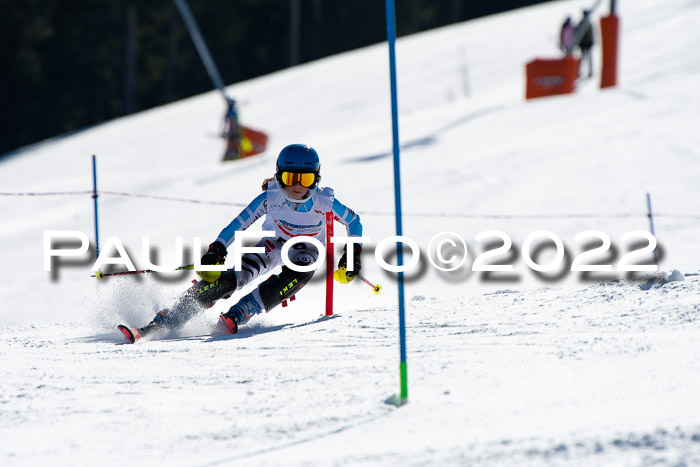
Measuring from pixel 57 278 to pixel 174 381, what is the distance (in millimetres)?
7178

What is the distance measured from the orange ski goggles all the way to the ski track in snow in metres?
1.07

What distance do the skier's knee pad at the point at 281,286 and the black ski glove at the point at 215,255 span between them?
14.2 inches

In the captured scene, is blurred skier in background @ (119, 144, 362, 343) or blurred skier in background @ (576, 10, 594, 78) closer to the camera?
blurred skier in background @ (119, 144, 362, 343)

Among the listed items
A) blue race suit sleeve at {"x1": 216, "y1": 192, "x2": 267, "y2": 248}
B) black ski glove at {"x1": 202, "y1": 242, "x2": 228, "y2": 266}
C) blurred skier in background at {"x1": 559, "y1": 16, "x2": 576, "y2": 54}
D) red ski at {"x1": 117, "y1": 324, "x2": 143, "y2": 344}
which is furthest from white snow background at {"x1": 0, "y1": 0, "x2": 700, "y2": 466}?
blurred skier in background at {"x1": 559, "y1": 16, "x2": 576, "y2": 54}

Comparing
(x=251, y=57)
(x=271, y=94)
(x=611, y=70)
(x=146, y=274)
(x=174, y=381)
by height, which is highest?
(x=251, y=57)

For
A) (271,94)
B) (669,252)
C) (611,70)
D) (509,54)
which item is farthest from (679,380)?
(271,94)

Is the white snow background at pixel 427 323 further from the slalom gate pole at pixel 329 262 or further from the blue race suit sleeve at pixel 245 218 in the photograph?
the blue race suit sleeve at pixel 245 218

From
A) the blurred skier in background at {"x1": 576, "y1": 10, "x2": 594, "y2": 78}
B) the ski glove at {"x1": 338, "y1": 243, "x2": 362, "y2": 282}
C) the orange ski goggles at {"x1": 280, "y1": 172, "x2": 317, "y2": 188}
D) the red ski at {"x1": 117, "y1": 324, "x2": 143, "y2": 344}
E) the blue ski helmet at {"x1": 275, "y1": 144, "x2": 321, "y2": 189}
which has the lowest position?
the red ski at {"x1": 117, "y1": 324, "x2": 143, "y2": 344}

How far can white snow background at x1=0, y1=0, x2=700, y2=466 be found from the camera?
379 centimetres

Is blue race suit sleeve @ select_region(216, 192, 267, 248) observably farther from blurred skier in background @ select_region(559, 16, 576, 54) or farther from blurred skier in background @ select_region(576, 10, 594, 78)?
blurred skier in background @ select_region(559, 16, 576, 54)

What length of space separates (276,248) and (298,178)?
689mm

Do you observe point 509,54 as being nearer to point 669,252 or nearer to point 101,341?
point 669,252

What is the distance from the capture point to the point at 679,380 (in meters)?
4.13

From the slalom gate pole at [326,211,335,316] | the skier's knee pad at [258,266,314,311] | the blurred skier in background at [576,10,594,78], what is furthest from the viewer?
the blurred skier in background at [576,10,594,78]
